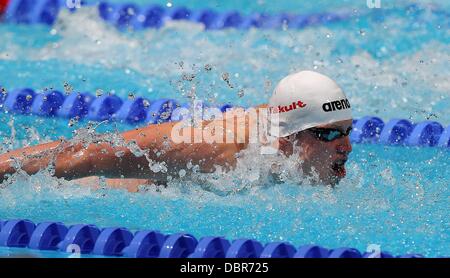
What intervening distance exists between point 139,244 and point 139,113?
2298 mm

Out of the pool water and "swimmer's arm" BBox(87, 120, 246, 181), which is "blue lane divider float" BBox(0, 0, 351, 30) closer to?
the pool water

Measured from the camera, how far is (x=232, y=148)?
3.45 meters

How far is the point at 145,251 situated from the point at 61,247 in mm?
311

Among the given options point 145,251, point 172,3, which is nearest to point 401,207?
point 145,251

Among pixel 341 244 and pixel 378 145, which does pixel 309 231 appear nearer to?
pixel 341 244

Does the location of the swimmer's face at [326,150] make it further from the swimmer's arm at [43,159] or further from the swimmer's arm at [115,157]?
the swimmer's arm at [43,159]

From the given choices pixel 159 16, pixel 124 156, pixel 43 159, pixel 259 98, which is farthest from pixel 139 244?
pixel 159 16

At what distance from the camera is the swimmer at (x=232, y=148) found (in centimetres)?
338

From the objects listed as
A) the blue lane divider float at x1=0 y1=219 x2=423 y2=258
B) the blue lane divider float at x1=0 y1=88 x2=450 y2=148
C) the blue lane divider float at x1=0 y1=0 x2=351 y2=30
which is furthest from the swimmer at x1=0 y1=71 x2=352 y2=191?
the blue lane divider float at x1=0 y1=0 x2=351 y2=30

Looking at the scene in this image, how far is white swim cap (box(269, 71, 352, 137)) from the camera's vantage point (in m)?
3.43

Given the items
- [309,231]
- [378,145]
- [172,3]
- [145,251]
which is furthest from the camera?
[172,3]

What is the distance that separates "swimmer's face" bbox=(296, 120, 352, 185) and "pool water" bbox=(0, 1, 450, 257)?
0.09m

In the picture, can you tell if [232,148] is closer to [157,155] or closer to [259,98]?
[157,155]

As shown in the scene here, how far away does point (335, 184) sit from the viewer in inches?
138
